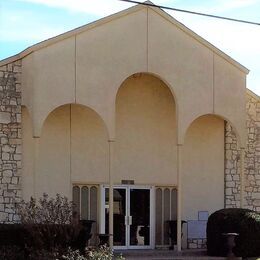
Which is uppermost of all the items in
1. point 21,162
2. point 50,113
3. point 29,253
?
point 50,113

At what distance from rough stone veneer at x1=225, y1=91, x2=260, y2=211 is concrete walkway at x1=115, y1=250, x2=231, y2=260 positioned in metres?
3.32

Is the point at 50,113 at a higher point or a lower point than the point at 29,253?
higher

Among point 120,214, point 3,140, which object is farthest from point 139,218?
point 3,140

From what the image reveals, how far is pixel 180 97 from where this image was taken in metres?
23.9

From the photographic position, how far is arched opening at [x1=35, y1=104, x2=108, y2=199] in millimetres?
23531

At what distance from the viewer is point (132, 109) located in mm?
25172

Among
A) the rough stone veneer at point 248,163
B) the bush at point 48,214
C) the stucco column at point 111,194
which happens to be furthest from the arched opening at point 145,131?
the bush at point 48,214

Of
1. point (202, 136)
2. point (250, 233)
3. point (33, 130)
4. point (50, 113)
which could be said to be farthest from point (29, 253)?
point (202, 136)

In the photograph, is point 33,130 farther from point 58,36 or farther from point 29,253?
point 29,253

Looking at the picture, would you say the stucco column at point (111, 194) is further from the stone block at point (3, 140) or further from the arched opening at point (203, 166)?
the arched opening at point (203, 166)

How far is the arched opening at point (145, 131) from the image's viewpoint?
2497 centimetres

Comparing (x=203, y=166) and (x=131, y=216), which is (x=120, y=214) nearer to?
(x=131, y=216)

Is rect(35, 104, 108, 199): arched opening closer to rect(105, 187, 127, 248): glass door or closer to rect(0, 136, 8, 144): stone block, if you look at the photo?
rect(105, 187, 127, 248): glass door

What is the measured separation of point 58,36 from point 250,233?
8926mm
